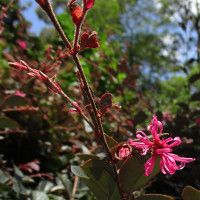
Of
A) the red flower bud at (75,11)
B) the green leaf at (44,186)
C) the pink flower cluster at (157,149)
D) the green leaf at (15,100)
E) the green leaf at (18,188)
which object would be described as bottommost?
the green leaf at (44,186)

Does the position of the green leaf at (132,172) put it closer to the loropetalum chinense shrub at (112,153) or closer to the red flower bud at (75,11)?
the loropetalum chinense shrub at (112,153)

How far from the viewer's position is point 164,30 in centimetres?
1352

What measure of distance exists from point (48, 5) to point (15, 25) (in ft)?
7.91

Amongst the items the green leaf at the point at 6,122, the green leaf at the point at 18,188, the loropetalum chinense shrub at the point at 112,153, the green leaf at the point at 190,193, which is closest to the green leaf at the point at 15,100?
the green leaf at the point at 6,122

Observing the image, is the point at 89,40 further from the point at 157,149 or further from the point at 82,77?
the point at 157,149

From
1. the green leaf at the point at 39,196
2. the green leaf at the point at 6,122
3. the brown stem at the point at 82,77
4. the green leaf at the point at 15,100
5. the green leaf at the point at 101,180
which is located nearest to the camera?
the brown stem at the point at 82,77

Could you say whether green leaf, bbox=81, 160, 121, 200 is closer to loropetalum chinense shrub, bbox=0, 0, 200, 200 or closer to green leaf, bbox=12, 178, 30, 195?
loropetalum chinense shrub, bbox=0, 0, 200, 200

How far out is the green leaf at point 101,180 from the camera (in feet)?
1.69

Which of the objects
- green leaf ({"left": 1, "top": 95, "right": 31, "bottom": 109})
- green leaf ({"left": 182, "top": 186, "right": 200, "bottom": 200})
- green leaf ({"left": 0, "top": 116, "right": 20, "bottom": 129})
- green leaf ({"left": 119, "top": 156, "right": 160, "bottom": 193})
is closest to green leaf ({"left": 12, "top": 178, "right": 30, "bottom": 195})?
green leaf ({"left": 0, "top": 116, "right": 20, "bottom": 129})

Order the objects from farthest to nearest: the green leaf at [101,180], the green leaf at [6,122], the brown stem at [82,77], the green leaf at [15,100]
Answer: the green leaf at [15,100], the green leaf at [6,122], the green leaf at [101,180], the brown stem at [82,77]

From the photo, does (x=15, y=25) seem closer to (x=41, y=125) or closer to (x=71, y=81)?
(x=71, y=81)

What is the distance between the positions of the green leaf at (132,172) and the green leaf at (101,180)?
0.03 meters

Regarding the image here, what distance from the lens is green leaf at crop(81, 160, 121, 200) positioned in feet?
1.69

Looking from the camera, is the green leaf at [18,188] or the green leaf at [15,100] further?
the green leaf at [15,100]
